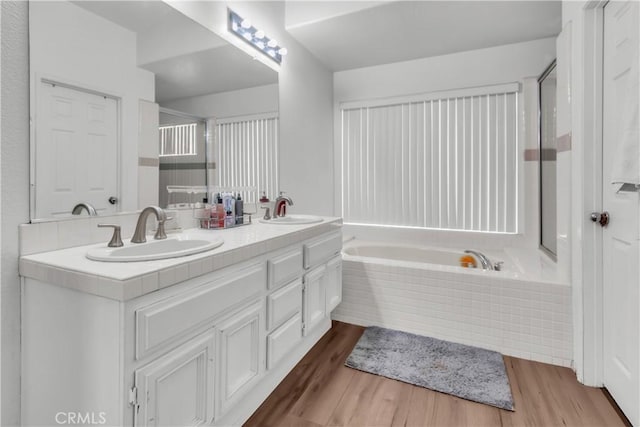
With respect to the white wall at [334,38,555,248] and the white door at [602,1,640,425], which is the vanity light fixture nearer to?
the white wall at [334,38,555,248]

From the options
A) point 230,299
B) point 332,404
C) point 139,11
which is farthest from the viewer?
point 332,404

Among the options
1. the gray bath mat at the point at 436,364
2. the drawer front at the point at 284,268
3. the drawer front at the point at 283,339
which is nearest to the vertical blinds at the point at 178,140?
the drawer front at the point at 284,268

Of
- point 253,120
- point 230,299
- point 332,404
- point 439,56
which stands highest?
→ point 439,56

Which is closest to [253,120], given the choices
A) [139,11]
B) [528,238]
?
[139,11]

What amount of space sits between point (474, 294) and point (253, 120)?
1882mm

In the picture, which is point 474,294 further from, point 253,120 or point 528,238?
point 253,120

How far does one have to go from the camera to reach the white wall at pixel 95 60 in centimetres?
114

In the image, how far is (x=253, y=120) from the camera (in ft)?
7.47

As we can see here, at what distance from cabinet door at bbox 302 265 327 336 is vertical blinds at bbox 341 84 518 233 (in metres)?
1.64

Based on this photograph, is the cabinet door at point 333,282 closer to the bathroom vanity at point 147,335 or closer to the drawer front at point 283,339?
the drawer front at point 283,339

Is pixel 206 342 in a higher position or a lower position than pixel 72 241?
lower

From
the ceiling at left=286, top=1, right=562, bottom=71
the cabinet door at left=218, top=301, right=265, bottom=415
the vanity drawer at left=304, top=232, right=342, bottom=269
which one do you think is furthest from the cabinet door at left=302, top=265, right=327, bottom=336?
the ceiling at left=286, top=1, right=562, bottom=71

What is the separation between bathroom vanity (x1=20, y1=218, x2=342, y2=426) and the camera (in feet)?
2.83

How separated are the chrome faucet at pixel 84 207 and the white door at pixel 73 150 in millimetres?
14
